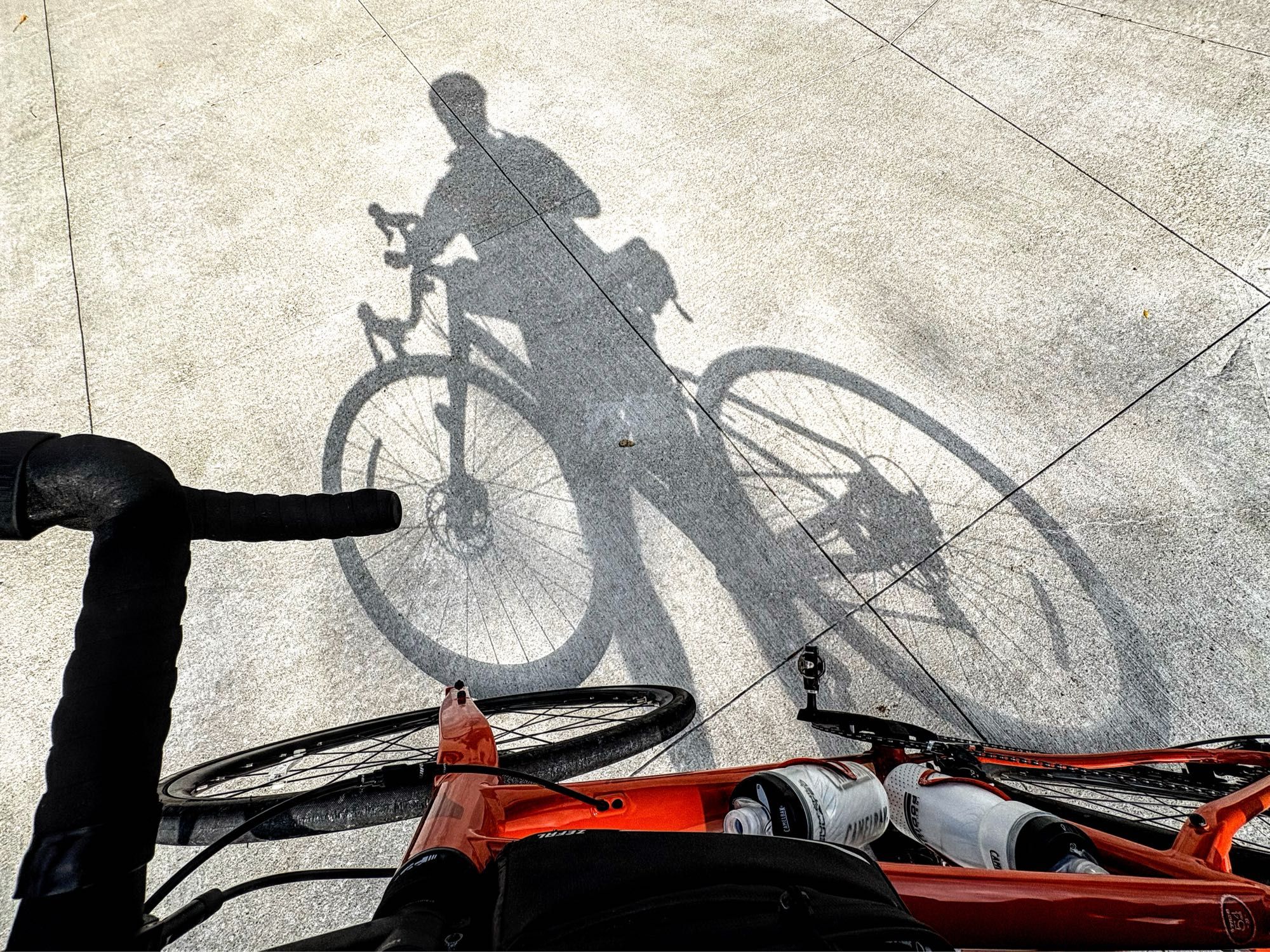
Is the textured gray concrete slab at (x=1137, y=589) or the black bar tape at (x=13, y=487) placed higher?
the black bar tape at (x=13, y=487)

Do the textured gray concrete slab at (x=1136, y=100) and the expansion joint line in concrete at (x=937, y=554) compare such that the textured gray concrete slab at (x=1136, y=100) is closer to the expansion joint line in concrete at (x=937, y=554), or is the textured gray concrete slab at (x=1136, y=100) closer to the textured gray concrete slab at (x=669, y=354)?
the textured gray concrete slab at (x=669, y=354)

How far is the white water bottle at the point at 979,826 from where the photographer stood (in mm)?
1612

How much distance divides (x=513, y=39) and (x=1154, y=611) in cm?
459

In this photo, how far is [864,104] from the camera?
14.1 feet

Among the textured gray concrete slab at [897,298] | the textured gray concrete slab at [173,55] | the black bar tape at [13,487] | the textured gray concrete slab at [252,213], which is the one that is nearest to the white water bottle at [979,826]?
the textured gray concrete slab at [897,298]

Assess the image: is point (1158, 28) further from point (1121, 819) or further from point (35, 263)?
point (35, 263)

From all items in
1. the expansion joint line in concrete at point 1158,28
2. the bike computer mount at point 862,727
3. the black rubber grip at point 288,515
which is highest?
the expansion joint line in concrete at point 1158,28

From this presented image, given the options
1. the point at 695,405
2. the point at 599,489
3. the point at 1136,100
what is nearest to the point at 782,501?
the point at 695,405

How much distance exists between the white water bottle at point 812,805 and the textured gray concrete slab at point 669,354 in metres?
1.06

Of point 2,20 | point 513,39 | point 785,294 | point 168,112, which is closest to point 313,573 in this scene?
point 785,294

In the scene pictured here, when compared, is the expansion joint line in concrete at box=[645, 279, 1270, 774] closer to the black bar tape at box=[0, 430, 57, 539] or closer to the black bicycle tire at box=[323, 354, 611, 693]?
the black bicycle tire at box=[323, 354, 611, 693]

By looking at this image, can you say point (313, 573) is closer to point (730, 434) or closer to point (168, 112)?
point (730, 434)

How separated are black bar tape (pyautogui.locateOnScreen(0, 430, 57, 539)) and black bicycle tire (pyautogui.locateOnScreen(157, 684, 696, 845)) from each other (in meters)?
0.60

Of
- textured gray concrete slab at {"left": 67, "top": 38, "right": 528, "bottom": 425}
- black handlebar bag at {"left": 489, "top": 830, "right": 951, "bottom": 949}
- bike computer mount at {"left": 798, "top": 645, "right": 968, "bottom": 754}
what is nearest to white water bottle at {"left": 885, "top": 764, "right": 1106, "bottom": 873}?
bike computer mount at {"left": 798, "top": 645, "right": 968, "bottom": 754}
